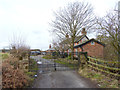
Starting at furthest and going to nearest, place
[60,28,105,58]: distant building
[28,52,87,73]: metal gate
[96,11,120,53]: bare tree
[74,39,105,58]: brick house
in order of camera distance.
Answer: [60,28,105,58]: distant building < [74,39,105,58]: brick house < [28,52,87,73]: metal gate < [96,11,120,53]: bare tree

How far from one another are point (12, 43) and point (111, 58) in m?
7.17

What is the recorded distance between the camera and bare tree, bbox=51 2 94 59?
37.3ft

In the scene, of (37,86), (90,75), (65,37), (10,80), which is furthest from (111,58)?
(65,37)

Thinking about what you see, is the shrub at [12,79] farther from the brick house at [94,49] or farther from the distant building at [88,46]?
the distant building at [88,46]

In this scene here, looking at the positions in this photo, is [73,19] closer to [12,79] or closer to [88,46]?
[88,46]

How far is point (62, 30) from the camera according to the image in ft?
41.7

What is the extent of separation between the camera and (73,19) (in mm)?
11742

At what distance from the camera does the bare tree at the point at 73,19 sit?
11.4 m

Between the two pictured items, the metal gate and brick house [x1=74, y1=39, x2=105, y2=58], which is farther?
brick house [x1=74, y1=39, x2=105, y2=58]

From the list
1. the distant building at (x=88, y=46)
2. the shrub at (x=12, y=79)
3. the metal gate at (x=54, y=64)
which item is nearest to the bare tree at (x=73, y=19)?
the distant building at (x=88, y=46)

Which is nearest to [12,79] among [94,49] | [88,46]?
[94,49]

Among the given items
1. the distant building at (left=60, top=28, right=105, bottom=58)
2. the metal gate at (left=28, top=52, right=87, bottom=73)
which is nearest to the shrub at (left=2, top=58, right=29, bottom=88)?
the metal gate at (left=28, top=52, right=87, bottom=73)

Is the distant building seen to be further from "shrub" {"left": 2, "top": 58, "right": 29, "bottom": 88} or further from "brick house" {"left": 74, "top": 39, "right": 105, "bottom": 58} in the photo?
"shrub" {"left": 2, "top": 58, "right": 29, "bottom": 88}

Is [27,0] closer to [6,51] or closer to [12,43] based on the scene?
[12,43]
